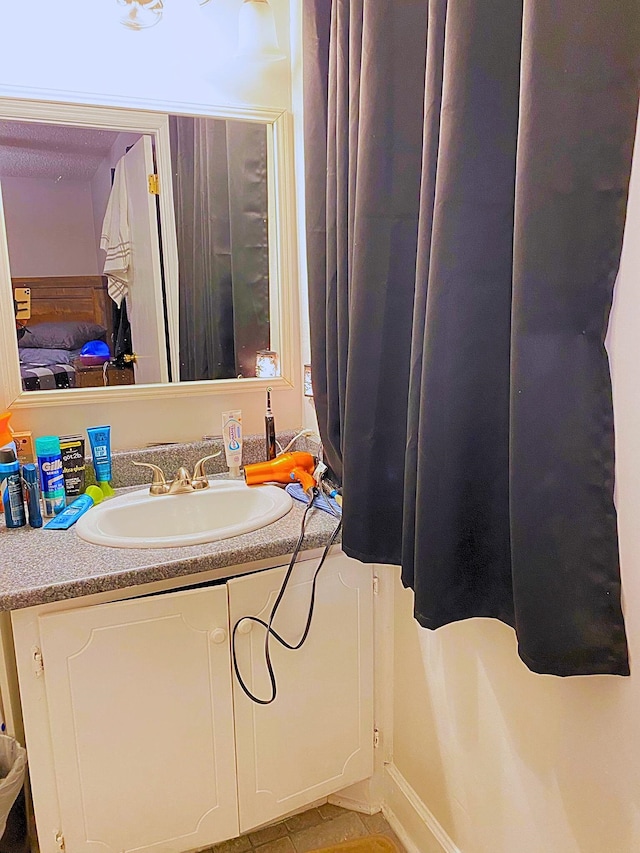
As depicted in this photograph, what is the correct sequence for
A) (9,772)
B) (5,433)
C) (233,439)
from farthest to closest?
1. (233,439)
2. (5,433)
3. (9,772)

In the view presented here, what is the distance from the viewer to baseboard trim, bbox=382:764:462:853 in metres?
1.35

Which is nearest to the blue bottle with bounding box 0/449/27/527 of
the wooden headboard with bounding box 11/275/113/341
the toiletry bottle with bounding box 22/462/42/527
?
the toiletry bottle with bounding box 22/462/42/527

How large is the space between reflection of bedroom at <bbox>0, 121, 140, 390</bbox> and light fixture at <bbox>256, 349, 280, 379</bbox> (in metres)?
0.39

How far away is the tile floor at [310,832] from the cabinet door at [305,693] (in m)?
0.14

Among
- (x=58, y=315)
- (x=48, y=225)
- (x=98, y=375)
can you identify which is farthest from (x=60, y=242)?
(x=98, y=375)

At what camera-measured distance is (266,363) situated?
1.75 metres

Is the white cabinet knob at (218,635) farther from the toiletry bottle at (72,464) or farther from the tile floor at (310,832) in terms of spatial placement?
the tile floor at (310,832)

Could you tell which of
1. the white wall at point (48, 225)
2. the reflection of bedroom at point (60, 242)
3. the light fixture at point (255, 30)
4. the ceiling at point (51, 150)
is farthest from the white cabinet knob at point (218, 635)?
the light fixture at point (255, 30)

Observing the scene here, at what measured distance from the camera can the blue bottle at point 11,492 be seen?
1321 millimetres

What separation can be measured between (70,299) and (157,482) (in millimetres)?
494

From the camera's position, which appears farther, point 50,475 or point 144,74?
point 144,74

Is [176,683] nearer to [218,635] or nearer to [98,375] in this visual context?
[218,635]

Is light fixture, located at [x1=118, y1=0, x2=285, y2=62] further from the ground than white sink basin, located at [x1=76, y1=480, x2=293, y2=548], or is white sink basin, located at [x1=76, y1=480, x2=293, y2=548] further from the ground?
light fixture, located at [x1=118, y1=0, x2=285, y2=62]

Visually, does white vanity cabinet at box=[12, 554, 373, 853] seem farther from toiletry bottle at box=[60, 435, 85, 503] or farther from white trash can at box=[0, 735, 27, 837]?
toiletry bottle at box=[60, 435, 85, 503]
